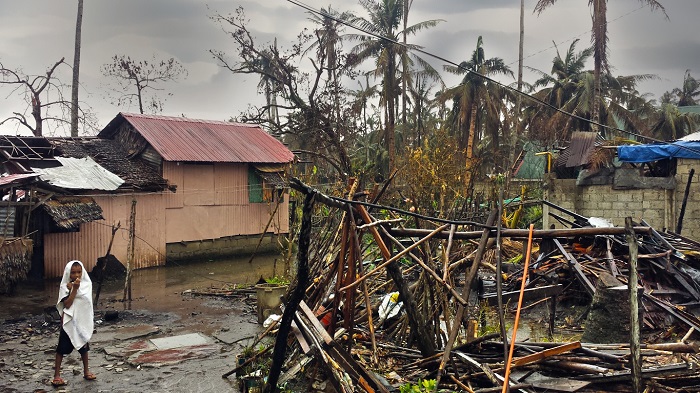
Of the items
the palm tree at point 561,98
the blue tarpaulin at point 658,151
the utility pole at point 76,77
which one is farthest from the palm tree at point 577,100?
the utility pole at point 76,77

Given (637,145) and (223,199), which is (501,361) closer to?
(637,145)

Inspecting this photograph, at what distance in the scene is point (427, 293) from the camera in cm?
630

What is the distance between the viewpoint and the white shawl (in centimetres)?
686

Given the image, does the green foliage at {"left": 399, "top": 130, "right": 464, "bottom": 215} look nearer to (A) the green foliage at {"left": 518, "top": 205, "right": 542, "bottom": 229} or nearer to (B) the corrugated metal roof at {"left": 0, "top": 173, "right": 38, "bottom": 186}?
(A) the green foliage at {"left": 518, "top": 205, "right": 542, "bottom": 229}

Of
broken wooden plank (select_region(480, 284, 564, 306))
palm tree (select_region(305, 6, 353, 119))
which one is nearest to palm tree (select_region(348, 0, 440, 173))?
palm tree (select_region(305, 6, 353, 119))

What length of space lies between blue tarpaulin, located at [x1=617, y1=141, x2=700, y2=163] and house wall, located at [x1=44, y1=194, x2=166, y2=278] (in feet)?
43.4

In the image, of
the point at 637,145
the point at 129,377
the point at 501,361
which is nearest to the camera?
the point at 501,361

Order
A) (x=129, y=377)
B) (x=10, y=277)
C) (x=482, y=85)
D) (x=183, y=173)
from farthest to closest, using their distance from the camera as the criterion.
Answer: (x=482, y=85) < (x=183, y=173) < (x=10, y=277) < (x=129, y=377)

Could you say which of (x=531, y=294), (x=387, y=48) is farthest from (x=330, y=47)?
(x=531, y=294)

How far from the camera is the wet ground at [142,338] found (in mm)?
7301

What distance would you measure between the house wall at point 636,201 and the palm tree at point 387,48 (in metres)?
11.5

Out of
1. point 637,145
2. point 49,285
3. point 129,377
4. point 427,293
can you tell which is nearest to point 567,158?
point 637,145

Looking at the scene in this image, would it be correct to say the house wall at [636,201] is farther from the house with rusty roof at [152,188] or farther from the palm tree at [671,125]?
the palm tree at [671,125]

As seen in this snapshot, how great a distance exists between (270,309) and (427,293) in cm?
472
